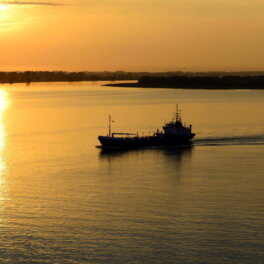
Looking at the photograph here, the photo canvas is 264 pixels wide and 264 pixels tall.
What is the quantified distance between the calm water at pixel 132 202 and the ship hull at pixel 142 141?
6.40 feet

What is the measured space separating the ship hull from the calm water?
1.95 metres

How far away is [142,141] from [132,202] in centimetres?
3701

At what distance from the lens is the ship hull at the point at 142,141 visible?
3017 inches

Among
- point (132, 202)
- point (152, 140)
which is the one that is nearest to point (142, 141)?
point (152, 140)

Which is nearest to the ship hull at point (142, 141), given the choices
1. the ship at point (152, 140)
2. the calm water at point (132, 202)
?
the ship at point (152, 140)

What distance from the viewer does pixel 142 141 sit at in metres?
78.2

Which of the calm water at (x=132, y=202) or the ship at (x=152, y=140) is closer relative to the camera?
the calm water at (x=132, y=202)

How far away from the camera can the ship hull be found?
251 ft

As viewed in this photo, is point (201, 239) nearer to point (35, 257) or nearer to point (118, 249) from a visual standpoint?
point (118, 249)

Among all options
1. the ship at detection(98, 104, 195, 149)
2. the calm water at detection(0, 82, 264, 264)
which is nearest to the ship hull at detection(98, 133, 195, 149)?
the ship at detection(98, 104, 195, 149)

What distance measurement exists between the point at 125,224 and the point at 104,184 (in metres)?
13.5

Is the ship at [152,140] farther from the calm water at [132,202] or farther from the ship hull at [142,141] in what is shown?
the calm water at [132,202]

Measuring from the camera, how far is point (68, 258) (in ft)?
100

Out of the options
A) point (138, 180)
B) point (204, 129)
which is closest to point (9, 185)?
point (138, 180)
